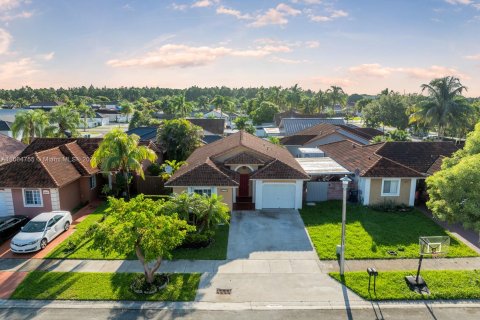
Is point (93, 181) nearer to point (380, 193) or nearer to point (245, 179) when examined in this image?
point (245, 179)

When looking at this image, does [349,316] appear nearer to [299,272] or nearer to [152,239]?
[299,272]

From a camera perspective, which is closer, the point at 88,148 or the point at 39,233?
the point at 39,233

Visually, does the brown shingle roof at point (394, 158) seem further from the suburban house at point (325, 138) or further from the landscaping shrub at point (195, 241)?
the landscaping shrub at point (195, 241)

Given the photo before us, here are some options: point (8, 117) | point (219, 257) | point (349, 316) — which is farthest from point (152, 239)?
point (8, 117)

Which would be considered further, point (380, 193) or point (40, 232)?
point (380, 193)

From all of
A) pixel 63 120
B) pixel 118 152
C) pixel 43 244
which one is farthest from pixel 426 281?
pixel 63 120

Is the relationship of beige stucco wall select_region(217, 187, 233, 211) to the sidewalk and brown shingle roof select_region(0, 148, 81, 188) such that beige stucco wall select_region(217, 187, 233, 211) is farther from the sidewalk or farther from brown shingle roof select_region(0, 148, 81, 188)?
brown shingle roof select_region(0, 148, 81, 188)

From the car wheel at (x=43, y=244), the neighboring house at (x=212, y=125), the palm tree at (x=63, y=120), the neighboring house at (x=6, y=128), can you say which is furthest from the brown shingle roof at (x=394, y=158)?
the neighboring house at (x=6, y=128)
